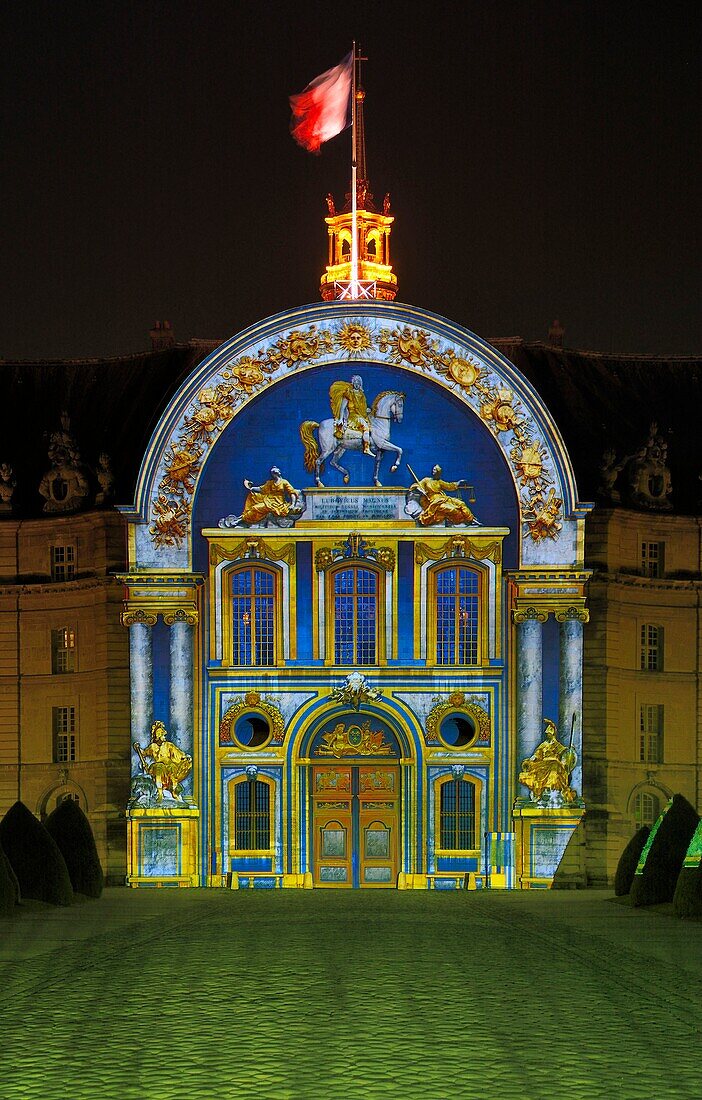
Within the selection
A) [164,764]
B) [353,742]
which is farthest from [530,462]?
[164,764]

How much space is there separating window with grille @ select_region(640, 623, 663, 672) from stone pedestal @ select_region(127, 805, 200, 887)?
1679 centimetres

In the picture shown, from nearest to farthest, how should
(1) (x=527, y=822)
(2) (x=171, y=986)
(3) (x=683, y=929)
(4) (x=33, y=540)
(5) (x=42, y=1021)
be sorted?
(5) (x=42, y=1021)
(2) (x=171, y=986)
(3) (x=683, y=929)
(1) (x=527, y=822)
(4) (x=33, y=540)

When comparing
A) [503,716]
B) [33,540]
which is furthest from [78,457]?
[503,716]

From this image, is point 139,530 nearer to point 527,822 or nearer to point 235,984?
point 527,822

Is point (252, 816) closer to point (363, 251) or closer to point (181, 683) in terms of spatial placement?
point (181, 683)

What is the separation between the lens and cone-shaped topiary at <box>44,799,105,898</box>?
5119 centimetres

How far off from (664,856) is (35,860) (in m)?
15.4

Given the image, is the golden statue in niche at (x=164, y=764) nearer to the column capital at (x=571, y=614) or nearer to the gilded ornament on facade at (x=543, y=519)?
the column capital at (x=571, y=614)

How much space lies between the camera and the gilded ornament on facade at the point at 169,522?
195 ft

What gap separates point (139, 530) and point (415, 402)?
945 cm

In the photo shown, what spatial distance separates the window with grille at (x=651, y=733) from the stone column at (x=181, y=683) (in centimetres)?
1571

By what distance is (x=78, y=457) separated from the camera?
219 feet

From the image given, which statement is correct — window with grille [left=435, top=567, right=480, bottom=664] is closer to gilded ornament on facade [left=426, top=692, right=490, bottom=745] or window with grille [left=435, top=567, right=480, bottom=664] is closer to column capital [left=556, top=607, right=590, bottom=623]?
gilded ornament on facade [left=426, top=692, right=490, bottom=745]

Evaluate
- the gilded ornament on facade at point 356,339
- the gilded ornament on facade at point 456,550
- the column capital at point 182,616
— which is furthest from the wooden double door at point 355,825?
the gilded ornament on facade at point 356,339
